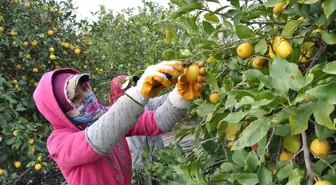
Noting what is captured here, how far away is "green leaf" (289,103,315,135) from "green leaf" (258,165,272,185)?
123mm

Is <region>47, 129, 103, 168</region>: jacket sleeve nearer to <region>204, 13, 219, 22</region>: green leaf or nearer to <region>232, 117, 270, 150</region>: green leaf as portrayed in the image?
<region>204, 13, 219, 22</region>: green leaf

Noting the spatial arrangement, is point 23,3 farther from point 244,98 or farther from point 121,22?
point 244,98

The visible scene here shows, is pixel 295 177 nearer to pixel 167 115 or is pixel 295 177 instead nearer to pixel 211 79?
pixel 211 79

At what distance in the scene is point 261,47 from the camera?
906 millimetres

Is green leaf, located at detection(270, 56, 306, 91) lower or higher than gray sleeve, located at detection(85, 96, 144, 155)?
higher

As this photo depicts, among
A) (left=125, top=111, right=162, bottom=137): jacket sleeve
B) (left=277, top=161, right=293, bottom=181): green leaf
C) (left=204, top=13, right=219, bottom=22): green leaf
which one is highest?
(left=204, top=13, right=219, bottom=22): green leaf

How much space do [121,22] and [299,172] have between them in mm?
4240

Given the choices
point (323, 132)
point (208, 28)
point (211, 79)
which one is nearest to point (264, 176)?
point (323, 132)

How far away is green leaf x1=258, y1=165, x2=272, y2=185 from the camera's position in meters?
0.77

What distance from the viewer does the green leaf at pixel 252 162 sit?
0.84m

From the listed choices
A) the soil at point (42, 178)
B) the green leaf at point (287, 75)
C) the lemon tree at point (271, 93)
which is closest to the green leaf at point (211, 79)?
the lemon tree at point (271, 93)

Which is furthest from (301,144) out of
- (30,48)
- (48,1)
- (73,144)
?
(48,1)

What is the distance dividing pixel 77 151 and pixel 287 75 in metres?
0.91

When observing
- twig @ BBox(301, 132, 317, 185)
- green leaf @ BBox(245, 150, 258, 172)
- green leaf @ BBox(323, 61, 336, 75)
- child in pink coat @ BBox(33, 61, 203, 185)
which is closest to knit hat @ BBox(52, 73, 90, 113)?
child in pink coat @ BBox(33, 61, 203, 185)
